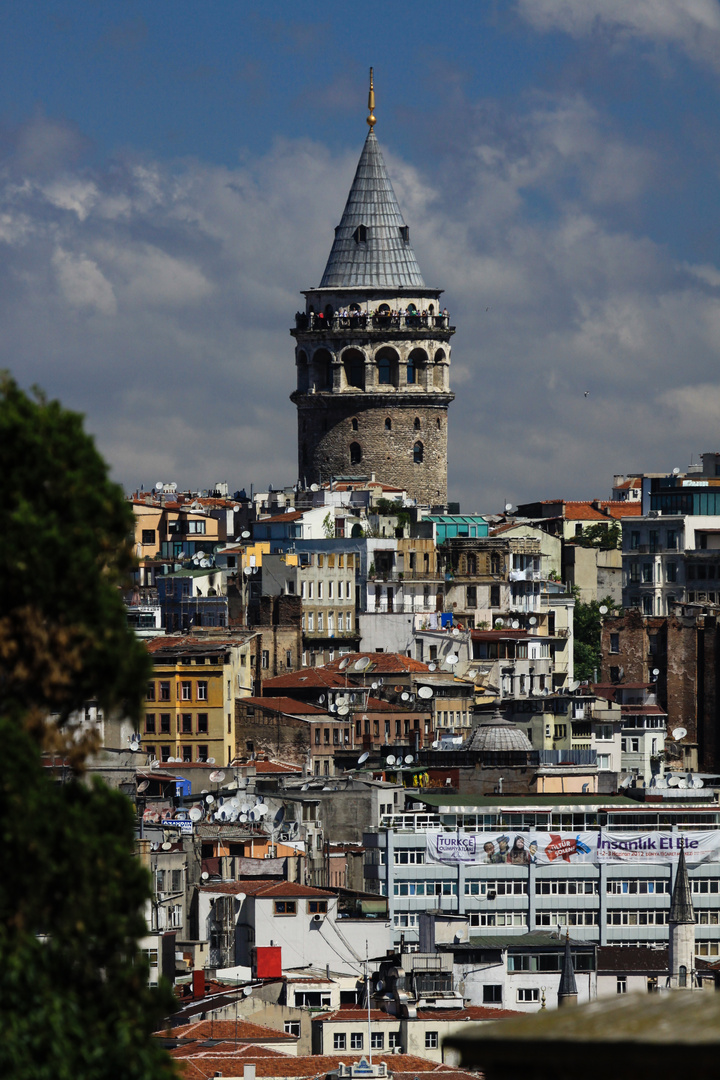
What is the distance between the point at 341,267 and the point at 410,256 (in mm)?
3019

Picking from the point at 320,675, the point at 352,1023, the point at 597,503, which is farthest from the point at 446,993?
the point at 597,503

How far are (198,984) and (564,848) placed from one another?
59.2 ft

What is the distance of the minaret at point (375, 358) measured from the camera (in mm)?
129500

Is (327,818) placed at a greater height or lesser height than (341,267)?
lesser

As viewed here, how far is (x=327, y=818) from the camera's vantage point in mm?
88000

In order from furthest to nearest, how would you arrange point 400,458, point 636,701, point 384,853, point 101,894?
point 400,458
point 636,701
point 384,853
point 101,894

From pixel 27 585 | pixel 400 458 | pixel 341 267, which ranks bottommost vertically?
pixel 27 585

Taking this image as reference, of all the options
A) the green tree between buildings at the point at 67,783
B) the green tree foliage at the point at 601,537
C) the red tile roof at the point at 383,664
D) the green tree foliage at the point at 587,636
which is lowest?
the green tree between buildings at the point at 67,783

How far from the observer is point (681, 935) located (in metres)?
74.9

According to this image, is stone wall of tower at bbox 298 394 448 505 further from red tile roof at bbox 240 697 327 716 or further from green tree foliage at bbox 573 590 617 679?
red tile roof at bbox 240 697 327 716

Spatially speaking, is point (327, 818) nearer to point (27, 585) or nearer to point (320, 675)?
point (320, 675)

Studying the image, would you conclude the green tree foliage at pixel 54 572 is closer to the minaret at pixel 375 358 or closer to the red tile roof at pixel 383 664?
the red tile roof at pixel 383 664

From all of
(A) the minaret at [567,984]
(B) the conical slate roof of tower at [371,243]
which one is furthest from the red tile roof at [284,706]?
(B) the conical slate roof of tower at [371,243]

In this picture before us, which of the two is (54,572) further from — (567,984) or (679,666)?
(679,666)
